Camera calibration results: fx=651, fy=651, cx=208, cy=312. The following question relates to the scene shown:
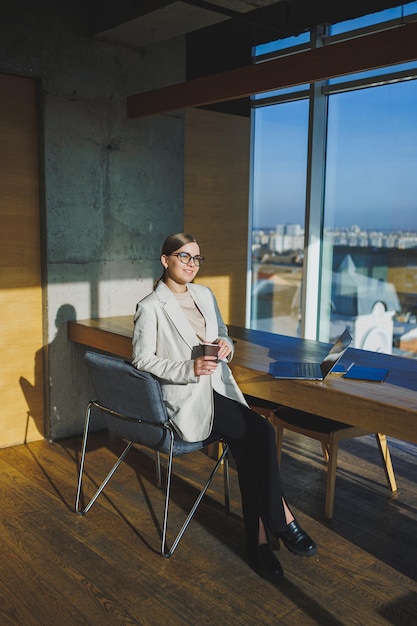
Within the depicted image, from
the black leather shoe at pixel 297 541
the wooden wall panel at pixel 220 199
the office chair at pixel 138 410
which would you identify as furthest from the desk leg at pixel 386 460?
the wooden wall panel at pixel 220 199

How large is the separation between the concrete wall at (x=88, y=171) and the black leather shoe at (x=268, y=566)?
2097mm

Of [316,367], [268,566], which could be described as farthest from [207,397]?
[268,566]

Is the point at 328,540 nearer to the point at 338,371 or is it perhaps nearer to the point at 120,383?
the point at 338,371

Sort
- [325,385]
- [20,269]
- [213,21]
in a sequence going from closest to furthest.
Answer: [325,385], [213,21], [20,269]

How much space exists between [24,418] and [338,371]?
231cm

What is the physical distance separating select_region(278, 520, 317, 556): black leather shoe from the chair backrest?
683 mm

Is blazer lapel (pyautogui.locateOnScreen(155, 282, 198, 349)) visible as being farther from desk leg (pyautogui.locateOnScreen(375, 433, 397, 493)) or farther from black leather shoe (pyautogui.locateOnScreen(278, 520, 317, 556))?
desk leg (pyautogui.locateOnScreen(375, 433, 397, 493))

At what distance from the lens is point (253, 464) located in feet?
9.73

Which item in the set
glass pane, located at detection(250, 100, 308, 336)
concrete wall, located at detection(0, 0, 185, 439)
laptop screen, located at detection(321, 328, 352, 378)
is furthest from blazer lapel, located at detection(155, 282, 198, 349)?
glass pane, located at detection(250, 100, 308, 336)

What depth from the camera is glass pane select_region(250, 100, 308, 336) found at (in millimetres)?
5309

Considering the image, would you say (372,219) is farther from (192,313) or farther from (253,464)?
(253,464)

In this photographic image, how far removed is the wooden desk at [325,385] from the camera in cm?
264

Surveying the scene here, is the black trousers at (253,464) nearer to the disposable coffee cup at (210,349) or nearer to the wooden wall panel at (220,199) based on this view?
the disposable coffee cup at (210,349)

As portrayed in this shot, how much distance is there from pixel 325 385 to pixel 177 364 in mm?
672
